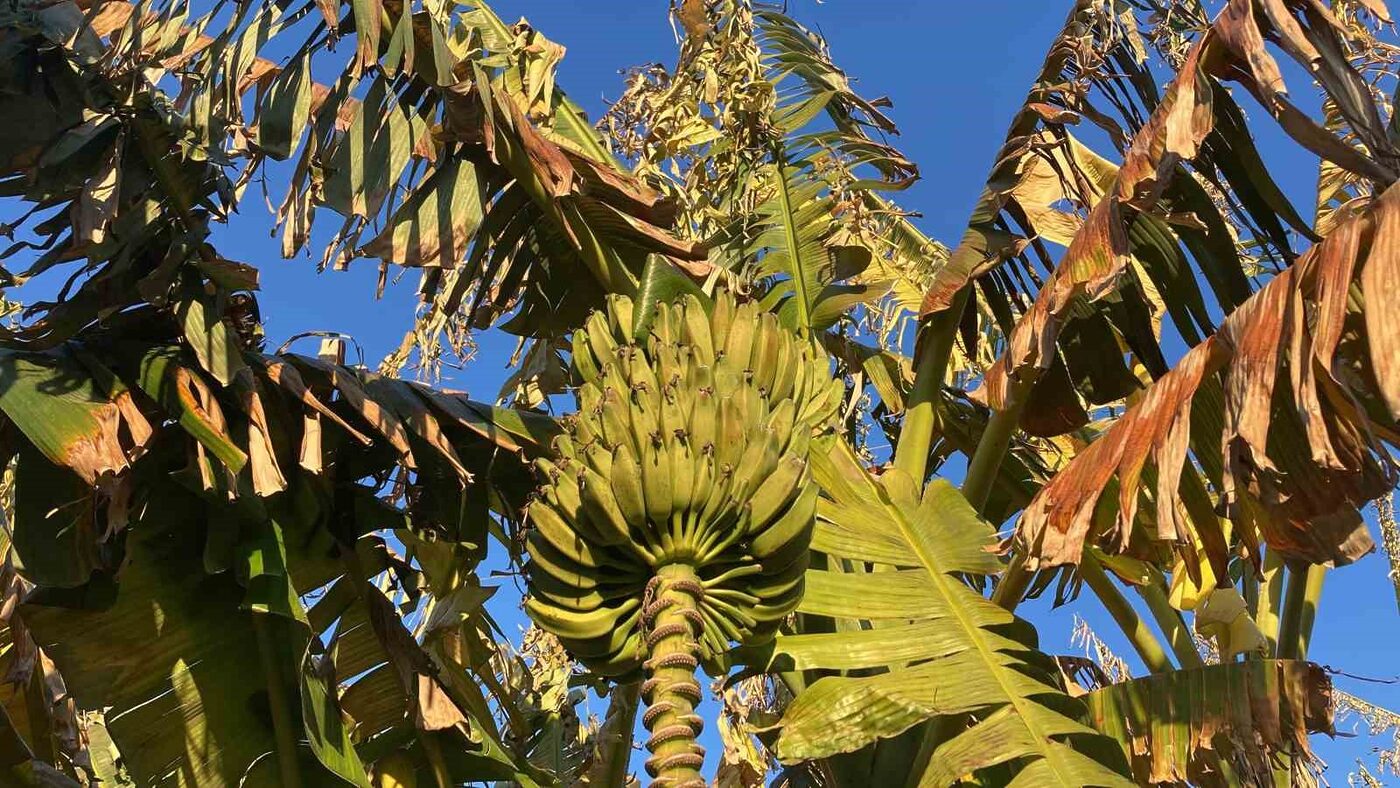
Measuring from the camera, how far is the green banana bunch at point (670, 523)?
6.41 ft

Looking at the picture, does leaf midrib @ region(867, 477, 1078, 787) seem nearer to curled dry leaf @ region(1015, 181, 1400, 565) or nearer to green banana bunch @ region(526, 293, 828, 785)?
curled dry leaf @ region(1015, 181, 1400, 565)

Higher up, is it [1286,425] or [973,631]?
[1286,425]

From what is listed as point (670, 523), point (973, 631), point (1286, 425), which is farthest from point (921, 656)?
point (1286, 425)

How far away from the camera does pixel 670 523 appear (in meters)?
2.00

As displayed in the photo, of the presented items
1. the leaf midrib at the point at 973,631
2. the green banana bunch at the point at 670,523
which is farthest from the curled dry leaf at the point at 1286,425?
the green banana bunch at the point at 670,523

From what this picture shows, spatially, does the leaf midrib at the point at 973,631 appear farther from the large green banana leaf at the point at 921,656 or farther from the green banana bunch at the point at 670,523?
the green banana bunch at the point at 670,523

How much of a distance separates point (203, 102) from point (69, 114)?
294 mm

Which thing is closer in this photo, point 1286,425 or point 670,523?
point 670,523

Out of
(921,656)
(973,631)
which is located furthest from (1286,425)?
(921,656)

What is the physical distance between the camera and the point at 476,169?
323 cm

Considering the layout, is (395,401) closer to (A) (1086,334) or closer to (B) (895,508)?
(B) (895,508)

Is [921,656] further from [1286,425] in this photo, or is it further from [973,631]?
[1286,425]

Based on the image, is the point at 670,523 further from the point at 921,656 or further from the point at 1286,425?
the point at 1286,425

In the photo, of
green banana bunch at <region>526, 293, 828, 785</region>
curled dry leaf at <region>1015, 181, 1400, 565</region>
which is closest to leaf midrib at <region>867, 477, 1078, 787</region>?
curled dry leaf at <region>1015, 181, 1400, 565</region>
